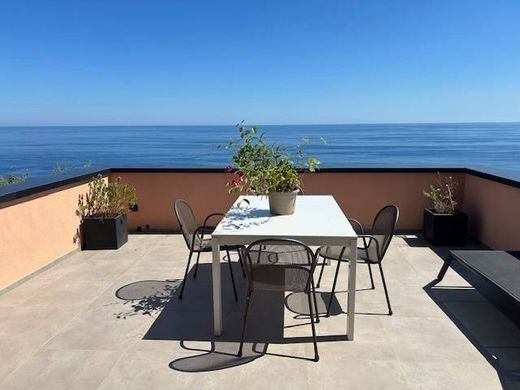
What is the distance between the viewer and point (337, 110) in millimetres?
35125

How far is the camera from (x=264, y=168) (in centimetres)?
284

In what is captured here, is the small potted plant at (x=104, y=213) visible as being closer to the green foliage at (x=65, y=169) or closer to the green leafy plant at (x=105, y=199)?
the green leafy plant at (x=105, y=199)

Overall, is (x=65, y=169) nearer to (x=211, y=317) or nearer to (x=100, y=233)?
(x=100, y=233)

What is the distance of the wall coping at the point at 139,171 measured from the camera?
344 cm

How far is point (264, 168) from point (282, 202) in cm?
29

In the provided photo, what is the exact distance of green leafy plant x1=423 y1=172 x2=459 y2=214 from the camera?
4.64 meters

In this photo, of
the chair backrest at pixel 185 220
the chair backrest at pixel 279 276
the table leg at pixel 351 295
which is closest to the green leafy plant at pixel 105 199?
the chair backrest at pixel 185 220

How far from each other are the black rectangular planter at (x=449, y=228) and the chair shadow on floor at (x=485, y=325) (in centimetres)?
123

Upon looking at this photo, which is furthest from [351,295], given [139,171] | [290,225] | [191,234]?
[139,171]

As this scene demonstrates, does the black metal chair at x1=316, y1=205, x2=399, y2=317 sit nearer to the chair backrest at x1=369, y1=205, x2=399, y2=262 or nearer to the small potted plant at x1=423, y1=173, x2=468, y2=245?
the chair backrest at x1=369, y1=205, x2=399, y2=262

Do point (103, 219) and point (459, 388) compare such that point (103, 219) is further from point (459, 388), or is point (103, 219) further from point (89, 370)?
point (459, 388)

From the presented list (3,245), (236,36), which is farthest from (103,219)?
(236,36)

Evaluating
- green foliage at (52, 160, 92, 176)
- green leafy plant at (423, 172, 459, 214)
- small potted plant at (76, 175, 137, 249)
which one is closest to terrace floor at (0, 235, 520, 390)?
small potted plant at (76, 175, 137, 249)

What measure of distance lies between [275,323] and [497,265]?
173cm
